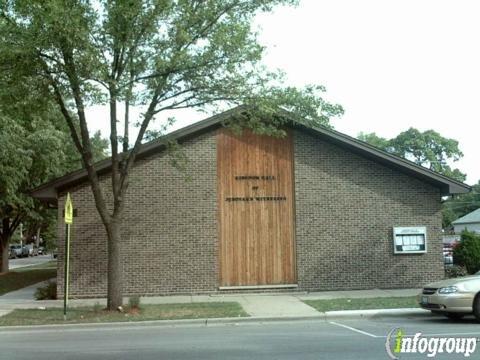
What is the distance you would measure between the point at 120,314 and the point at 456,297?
24.4 ft

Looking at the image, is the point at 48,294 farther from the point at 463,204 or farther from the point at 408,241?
the point at 463,204

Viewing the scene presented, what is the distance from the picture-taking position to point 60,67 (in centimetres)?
1336

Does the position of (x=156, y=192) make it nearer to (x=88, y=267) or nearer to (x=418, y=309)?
(x=88, y=267)

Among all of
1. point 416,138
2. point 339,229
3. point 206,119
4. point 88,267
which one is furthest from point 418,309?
point 416,138

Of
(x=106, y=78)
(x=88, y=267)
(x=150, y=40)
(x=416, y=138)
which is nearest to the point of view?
(x=106, y=78)

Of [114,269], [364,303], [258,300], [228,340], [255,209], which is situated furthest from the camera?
[255,209]

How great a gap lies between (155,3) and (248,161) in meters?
7.04

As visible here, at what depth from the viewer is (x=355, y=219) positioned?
19.0 metres

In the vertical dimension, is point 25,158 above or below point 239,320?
above

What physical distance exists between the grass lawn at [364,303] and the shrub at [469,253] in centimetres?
646

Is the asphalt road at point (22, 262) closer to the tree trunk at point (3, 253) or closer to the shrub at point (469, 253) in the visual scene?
the tree trunk at point (3, 253)

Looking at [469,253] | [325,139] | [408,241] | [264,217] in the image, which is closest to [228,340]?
[264,217]
